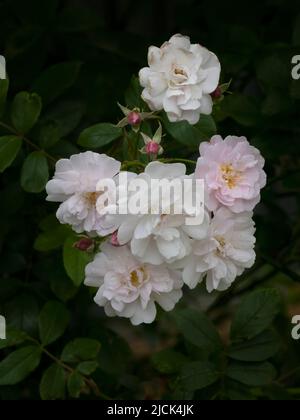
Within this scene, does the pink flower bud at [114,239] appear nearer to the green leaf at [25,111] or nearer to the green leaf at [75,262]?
the green leaf at [75,262]

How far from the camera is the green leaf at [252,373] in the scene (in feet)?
5.32

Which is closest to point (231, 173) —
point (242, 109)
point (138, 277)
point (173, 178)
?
point (173, 178)

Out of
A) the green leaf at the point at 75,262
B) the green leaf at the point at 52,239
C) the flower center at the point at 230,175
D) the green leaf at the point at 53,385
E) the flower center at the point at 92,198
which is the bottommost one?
the green leaf at the point at 53,385

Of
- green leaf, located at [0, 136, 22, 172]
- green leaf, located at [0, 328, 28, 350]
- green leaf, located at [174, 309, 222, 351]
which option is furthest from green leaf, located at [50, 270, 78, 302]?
green leaf, located at [0, 136, 22, 172]

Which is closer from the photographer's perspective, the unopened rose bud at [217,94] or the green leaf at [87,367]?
the unopened rose bud at [217,94]

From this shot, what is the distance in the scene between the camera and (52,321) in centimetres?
167

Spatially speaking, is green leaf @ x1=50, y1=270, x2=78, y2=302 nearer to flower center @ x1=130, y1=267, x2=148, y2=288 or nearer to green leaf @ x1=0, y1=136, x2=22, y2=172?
green leaf @ x1=0, y1=136, x2=22, y2=172

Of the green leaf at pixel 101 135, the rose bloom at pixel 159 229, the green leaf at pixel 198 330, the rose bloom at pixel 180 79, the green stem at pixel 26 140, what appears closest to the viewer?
the rose bloom at pixel 159 229

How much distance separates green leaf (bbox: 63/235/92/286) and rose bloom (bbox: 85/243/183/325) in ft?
0.43

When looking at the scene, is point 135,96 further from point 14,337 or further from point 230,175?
point 14,337

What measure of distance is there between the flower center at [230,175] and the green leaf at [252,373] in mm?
489

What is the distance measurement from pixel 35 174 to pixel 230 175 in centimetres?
40

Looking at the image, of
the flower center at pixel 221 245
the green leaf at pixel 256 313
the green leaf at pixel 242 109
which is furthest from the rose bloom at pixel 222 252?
the green leaf at pixel 242 109

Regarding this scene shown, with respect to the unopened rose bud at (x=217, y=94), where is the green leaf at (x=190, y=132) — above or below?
below
